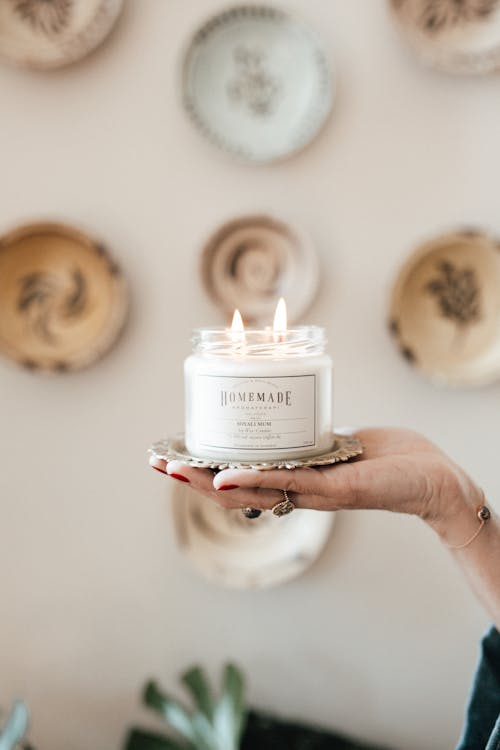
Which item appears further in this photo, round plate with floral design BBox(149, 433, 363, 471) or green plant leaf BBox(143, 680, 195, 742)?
green plant leaf BBox(143, 680, 195, 742)

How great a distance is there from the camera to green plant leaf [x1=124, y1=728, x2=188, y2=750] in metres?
1.16

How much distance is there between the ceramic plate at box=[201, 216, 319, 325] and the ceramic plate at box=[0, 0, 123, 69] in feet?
1.23

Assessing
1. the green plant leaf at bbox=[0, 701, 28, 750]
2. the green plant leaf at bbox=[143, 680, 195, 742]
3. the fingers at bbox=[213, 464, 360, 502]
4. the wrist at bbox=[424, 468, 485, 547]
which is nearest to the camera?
the fingers at bbox=[213, 464, 360, 502]

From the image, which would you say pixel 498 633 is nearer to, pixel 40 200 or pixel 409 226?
pixel 409 226

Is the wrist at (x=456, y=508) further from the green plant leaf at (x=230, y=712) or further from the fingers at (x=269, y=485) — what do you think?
the green plant leaf at (x=230, y=712)

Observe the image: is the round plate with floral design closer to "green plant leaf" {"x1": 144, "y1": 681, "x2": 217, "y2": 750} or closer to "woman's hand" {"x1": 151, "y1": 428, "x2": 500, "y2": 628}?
"woman's hand" {"x1": 151, "y1": 428, "x2": 500, "y2": 628}

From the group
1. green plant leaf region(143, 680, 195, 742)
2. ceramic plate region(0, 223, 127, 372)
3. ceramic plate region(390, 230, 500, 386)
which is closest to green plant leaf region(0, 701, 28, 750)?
green plant leaf region(143, 680, 195, 742)

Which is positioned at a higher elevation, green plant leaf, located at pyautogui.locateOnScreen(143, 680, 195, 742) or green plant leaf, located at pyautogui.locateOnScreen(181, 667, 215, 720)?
green plant leaf, located at pyautogui.locateOnScreen(181, 667, 215, 720)

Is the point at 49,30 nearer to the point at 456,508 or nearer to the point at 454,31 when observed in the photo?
the point at 454,31

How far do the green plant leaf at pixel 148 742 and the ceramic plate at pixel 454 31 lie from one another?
122 cm

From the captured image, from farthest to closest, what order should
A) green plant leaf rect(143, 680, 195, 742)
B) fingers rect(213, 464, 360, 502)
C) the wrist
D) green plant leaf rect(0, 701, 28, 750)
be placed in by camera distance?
green plant leaf rect(143, 680, 195, 742)
green plant leaf rect(0, 701, 28, 750)
the wrist
fingers rect(213, 464, 360, 502)

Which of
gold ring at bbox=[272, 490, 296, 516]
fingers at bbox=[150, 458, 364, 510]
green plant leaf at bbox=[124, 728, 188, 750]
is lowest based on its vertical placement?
green plant leaf at bbox=[124, 728, 188, 750]

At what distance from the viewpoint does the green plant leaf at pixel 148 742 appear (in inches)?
45.5

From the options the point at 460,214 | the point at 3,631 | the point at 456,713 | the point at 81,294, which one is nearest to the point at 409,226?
the point at 460,214
